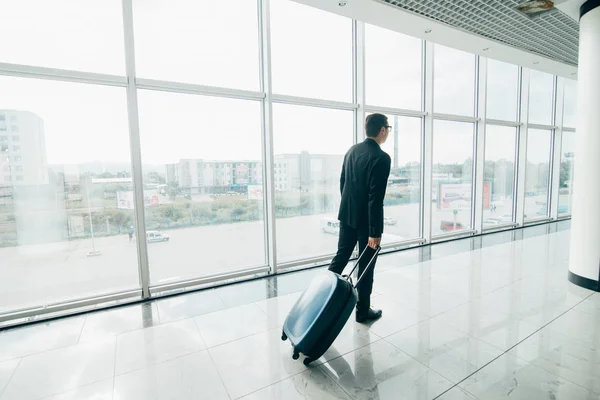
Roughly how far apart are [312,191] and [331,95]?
1336 millimetres

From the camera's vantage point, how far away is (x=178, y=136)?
329 centimetres

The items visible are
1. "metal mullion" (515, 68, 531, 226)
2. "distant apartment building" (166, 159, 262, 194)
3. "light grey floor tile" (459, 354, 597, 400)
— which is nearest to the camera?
"light grey floor tile" (459, 354, 597, 400)

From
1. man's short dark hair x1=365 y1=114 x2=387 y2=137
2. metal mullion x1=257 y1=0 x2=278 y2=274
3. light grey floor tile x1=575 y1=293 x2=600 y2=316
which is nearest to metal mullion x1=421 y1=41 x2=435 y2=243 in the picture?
light grey floor tile x1=575 y1=293 x2=600 y2=316

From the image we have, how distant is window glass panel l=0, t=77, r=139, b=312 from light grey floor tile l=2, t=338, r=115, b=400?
0.93 meters

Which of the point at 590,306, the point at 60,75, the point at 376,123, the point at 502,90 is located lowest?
the point at 590,306

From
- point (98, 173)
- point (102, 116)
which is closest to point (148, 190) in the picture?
point (98, 173)

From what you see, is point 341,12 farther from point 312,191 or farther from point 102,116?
point 102,116

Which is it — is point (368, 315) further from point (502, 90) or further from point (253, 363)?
point (502, 90)

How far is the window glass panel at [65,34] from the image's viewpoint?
8.33 ft

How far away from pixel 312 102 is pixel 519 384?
3367 mm

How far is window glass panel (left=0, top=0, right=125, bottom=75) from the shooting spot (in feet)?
8.33

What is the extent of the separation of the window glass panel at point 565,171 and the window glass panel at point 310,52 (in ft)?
21.7

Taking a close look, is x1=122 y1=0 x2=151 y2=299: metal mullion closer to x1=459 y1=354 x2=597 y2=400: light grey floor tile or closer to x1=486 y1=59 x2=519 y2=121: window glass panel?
x1=459 y1=354 x2=597 y2=400: light grey floor tile

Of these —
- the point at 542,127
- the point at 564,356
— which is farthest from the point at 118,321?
the point at 542,127
